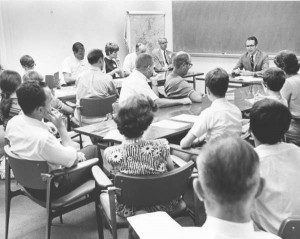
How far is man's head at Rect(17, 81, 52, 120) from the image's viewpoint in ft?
7.80

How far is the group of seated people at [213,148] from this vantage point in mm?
956

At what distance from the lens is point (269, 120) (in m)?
1.75

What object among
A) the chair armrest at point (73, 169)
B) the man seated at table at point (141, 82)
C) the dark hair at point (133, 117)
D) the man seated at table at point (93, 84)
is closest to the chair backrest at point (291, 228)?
the dark hair at point (133, 117)

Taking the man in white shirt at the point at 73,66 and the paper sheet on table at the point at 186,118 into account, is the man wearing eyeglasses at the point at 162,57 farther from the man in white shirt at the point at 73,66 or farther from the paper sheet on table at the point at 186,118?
the paper sheet on table at the point at 186,118

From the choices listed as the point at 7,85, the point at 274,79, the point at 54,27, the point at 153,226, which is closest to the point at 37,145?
the point at 153,226

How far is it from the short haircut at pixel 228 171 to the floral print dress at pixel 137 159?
3.33ft

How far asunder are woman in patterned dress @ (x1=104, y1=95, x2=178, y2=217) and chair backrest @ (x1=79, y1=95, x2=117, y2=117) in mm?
1765

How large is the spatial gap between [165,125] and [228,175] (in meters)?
2.06

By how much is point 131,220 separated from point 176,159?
3.47 ft

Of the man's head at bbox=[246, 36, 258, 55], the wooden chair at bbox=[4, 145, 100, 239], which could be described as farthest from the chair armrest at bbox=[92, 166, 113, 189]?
the man's head at bbox=[246, 36, 258, 55]

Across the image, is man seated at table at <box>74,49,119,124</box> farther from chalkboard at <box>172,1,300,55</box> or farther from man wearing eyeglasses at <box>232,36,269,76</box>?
chalkboard at <box>172,1,300,55</box>

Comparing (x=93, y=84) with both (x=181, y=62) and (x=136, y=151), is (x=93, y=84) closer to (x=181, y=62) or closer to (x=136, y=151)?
(x=181, y=62)

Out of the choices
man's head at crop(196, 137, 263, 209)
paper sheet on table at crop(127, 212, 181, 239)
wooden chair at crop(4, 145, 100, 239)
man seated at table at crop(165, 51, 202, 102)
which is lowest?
wooden chair at crop(4, 145, 100, 239)

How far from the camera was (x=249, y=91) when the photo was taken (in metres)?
4.48
